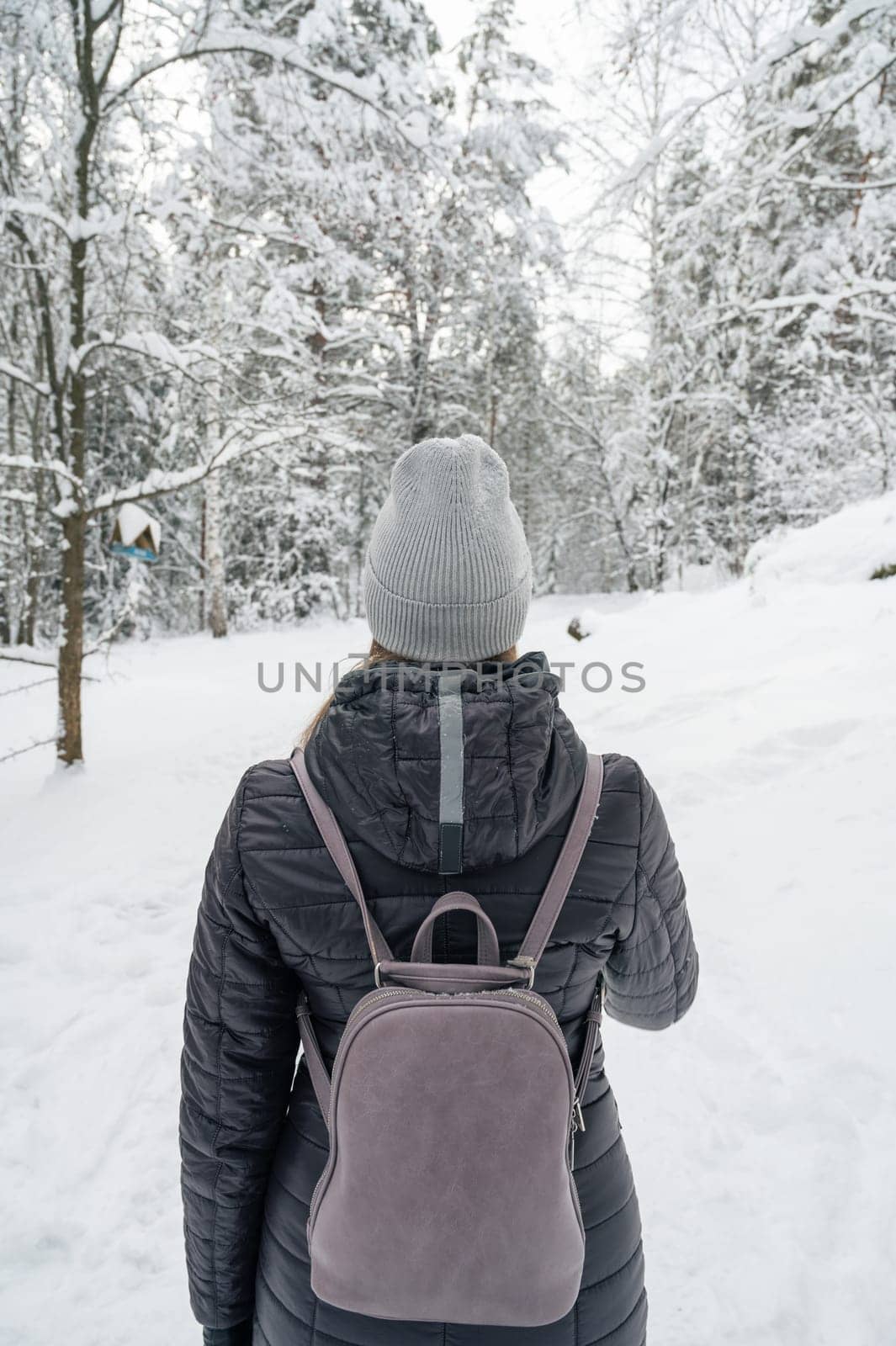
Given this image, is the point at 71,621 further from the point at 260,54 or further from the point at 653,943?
the point at 653,943

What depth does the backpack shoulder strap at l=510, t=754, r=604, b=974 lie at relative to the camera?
40.4 inches

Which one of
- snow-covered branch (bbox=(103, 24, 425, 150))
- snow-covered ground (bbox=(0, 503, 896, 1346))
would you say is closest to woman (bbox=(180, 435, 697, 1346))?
snow-covered ground (bbox=(0, 503, 896, 1346))

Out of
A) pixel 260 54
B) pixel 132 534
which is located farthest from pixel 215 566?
pixel 260 54

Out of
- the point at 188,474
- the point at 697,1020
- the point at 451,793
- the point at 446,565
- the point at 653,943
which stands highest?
the point at 188,474

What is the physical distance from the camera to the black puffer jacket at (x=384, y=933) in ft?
3.35

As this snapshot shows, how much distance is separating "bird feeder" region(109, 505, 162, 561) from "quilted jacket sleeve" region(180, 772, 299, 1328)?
6.67 m

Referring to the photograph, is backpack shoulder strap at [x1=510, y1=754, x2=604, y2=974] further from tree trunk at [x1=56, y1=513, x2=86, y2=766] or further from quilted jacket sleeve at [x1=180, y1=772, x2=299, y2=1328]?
tree trunk at [x1=56, y1=513, x2=86, y2=766]

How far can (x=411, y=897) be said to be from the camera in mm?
1038

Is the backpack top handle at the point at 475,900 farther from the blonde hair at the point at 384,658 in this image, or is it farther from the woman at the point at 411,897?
the blonde hair at the point at 384,658

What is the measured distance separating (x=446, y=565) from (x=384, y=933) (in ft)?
1.90

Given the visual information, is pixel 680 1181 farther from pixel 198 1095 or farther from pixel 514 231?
pixel 514 231

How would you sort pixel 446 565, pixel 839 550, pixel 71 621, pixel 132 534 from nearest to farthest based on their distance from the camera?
1. pixel 446 565
2. pixel 71 621
3. pixel 132 534
4. pixel 839 550

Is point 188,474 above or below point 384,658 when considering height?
above

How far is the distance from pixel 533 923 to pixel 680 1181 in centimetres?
227
